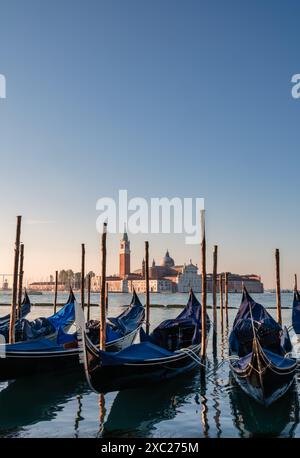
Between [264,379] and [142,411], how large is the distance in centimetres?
280

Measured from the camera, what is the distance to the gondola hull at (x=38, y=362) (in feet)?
36.7

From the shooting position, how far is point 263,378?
30.7 ft

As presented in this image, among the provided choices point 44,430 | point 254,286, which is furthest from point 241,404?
point 254,286

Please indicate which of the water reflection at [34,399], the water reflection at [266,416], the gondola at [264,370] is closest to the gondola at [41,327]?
the water reflection at [34,399]

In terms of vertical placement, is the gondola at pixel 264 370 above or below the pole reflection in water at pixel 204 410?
above

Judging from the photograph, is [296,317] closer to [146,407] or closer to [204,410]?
[204,410]

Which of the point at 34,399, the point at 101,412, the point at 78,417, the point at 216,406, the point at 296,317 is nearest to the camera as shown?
the point at 78,417

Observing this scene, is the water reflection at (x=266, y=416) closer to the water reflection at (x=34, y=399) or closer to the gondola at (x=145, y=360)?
the gondola at (x=145, y=360)

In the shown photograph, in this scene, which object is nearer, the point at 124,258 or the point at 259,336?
the point at 259,336

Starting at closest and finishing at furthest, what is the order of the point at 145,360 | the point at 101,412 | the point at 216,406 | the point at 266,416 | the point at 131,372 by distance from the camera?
the point at 266,416 → the point at 101,412 → the point at 131,372 → the point at 216,406 → the point at 145,360

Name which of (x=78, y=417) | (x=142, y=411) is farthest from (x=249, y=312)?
(x=78, y=417)

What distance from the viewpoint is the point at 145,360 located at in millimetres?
10430

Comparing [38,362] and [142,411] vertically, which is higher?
[38,362]

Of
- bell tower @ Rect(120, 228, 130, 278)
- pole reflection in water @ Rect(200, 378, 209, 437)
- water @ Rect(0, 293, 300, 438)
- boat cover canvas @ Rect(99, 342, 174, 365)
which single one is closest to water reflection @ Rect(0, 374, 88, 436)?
water @ Rect(0, 293, 300, 438)
